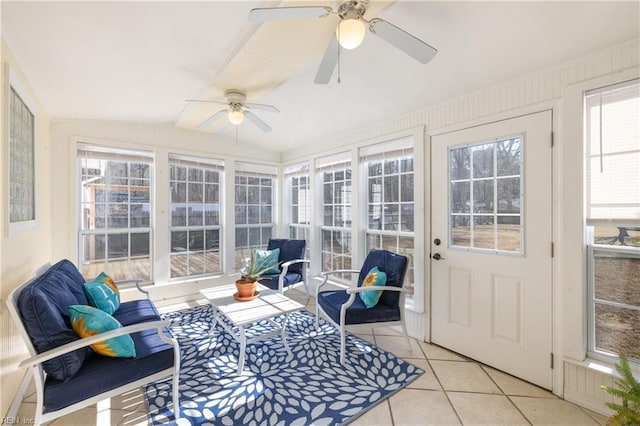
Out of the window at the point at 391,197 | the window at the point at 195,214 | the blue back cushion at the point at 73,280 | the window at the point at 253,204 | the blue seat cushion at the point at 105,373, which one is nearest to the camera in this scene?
the blue seat cushion at the point at 105,373

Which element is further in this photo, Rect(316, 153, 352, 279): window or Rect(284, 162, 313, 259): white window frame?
Rect(284, 162, 313, 259): white window frame

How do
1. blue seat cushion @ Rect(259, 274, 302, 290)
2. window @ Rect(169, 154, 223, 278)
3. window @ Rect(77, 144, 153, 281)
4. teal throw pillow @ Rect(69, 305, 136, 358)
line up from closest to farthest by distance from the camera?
teal throw pillow @ Rect(69, 305, 136, 358) → window @ Rect(77, 144, 153, 281) → blue seat cushion @ Rect(259, 274, 302, 290) → window @ Rect(169, 154, 223, 278)

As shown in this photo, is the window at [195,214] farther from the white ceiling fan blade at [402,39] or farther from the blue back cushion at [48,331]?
the white ceiling fan blade at [402,39]

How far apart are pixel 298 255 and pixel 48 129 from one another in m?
3.27

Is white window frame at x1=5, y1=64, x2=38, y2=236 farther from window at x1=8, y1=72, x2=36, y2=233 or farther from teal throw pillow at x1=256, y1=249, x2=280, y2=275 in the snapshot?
teal throw pillow at x1=256, y1=249, x2=280, y2=275

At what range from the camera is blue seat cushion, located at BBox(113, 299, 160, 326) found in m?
2.34

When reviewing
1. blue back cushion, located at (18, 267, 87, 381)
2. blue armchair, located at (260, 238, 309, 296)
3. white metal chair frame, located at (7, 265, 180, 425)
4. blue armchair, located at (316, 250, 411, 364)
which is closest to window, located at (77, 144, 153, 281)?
blue armchair, located at (260, 238, 309, 296)

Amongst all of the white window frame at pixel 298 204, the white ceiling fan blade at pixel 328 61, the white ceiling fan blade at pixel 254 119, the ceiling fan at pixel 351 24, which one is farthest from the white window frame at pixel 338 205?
the ceiling fan at pixel 351 24

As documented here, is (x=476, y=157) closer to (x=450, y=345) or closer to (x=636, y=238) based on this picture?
(x=636, y=238)

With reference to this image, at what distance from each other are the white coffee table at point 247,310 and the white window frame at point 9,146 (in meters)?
1.51

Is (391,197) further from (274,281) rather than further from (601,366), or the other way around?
(601,366)

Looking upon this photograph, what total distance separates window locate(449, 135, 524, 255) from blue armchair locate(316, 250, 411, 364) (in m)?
0.62

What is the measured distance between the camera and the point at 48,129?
Answer: 311 centimetres

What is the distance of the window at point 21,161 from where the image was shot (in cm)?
193
